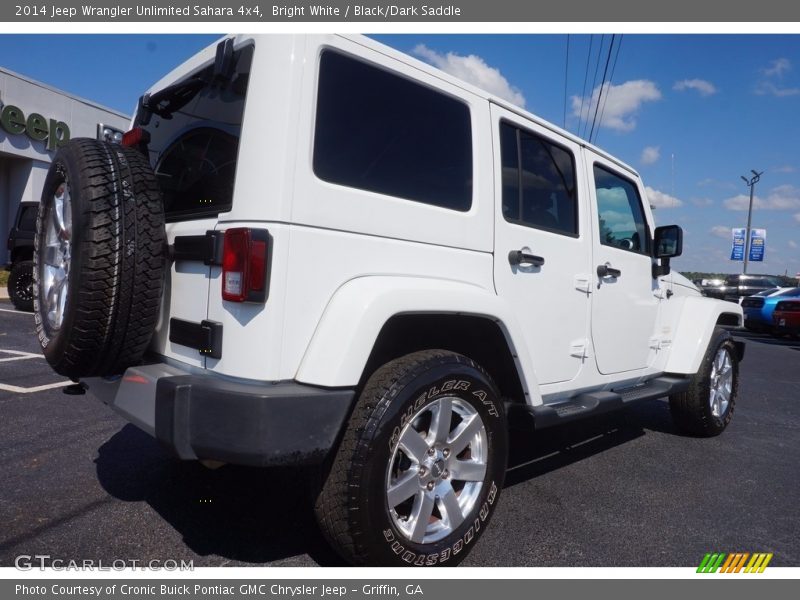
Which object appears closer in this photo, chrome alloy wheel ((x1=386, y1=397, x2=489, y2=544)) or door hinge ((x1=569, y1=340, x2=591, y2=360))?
chrome alloy wheel ((x1=386, y1=397, x2=489, y2=544))

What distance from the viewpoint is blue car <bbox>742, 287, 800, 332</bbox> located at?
561 inches

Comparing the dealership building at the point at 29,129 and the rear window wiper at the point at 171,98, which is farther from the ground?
the dealership building at the point at 29,129

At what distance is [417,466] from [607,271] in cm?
190

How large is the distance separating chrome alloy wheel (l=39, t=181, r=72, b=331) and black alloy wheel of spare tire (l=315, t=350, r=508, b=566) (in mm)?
1299

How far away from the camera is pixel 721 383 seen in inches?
191

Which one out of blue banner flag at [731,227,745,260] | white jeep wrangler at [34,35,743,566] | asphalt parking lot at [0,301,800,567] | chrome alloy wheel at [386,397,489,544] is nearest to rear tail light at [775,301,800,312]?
asphalt parking lot at [0,301,800,567]

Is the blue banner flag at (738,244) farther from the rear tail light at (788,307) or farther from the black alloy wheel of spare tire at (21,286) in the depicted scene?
the black alloy wheel of spare tire at (21,286)

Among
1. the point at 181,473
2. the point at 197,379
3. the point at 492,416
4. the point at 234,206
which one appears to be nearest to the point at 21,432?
the point at 181,473

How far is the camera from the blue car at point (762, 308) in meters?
14.2

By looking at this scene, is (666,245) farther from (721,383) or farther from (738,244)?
(738,244)

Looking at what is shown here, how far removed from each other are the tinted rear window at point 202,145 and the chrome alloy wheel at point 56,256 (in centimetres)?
43

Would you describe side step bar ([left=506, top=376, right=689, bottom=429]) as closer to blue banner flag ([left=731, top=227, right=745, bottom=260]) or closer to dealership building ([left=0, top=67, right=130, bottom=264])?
dealership building ([left=0, top=67, right=130, bottom=264])

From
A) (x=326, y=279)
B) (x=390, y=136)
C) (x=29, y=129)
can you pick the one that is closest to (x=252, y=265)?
(x=326, y=279)

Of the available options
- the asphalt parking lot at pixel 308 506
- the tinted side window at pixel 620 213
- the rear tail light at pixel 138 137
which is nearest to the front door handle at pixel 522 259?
the tinted side window at pixel 620 213
